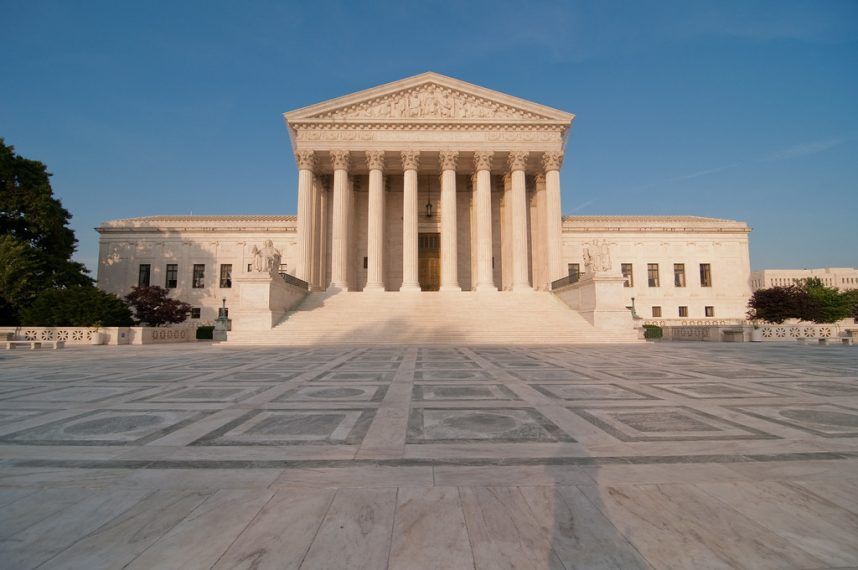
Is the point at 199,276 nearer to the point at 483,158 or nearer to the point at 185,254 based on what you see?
the point at 185,254

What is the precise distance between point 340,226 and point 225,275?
19011 millimetres

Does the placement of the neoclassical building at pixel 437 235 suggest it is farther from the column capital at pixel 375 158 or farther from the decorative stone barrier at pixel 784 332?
the decorative stone barrier at pixel 784 332

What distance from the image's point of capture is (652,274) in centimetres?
4172

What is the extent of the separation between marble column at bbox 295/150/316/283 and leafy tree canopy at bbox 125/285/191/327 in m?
11.5

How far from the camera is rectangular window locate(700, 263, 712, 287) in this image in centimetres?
4150

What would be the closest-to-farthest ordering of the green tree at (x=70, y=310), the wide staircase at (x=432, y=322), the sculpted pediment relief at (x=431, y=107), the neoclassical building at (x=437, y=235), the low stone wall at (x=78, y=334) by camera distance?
the wide staircase at (x=432, y=322)
the low stone wall at (x=78, y=334)
the green tree at (x=70, y=310)
the neoclassical building at (x=437, y=235)
the sculpted pediment relief at (x=431, y=107)

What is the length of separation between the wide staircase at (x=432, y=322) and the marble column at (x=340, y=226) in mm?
1962

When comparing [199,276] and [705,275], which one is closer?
[199,276]

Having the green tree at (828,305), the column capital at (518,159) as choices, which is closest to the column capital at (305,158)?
the column capital at (518,159)

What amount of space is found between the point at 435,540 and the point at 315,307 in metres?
23.6

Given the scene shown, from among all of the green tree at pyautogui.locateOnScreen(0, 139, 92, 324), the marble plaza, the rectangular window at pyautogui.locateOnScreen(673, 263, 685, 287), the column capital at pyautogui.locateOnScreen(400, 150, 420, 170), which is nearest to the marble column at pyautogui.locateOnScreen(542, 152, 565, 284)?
the column capital at pyautogui.locateOnScreen(400, 150, 420, 170)

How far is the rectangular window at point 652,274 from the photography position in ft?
136

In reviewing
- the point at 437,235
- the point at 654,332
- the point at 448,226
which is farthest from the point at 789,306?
the point at 437,235

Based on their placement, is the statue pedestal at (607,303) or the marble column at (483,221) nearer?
the statue pedestal at (607,303)
